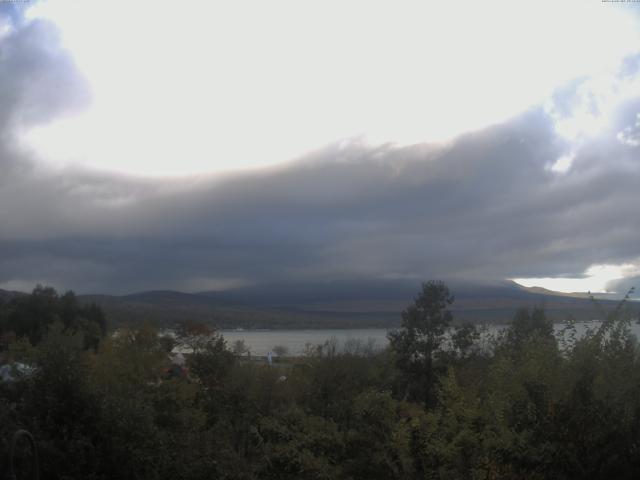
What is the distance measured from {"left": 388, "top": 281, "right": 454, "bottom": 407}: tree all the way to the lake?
133cm

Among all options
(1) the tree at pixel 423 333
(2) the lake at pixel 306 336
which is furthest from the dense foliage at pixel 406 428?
(1) the tree at pixel 423 333

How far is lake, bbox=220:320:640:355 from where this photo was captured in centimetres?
2482

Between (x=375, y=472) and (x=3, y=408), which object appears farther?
(x=375, y=472)

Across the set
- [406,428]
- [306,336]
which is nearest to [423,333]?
[406,428]

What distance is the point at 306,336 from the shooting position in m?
80.6

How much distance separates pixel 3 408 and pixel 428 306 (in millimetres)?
31493

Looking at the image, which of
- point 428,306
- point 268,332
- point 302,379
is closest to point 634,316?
point 302,379

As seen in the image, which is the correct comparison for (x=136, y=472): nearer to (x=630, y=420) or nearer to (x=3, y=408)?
(x=3, y=408)

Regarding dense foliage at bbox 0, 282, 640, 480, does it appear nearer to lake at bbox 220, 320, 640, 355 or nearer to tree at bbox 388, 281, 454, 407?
lake at bbox 220, 320, 640, 355

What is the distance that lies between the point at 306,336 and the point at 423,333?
137 feet

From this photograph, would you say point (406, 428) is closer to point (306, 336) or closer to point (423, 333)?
point (423, 333)

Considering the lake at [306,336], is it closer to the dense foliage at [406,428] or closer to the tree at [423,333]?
the tree at [423,333]

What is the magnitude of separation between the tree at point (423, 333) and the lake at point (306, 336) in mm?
1326

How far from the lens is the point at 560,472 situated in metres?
9.79
